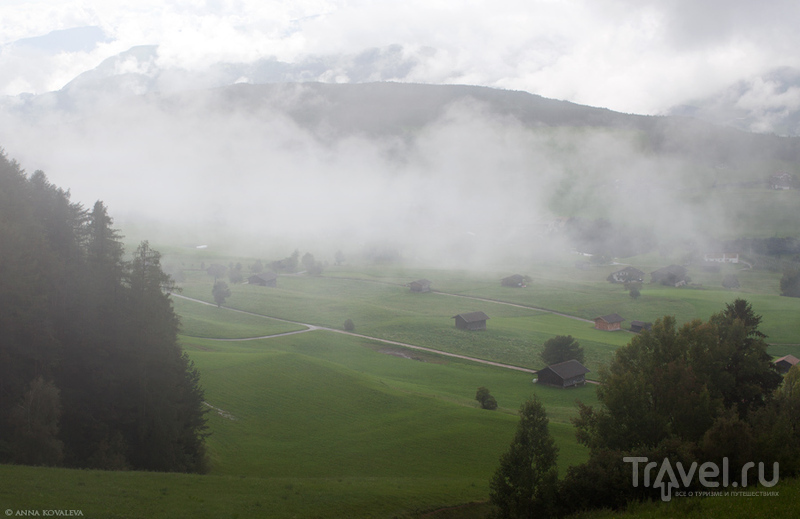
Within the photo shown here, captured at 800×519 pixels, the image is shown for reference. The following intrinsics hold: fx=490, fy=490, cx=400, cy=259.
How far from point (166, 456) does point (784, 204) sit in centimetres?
20400

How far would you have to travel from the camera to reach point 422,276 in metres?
126

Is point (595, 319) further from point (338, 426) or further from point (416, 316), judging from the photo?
point (338, 426)

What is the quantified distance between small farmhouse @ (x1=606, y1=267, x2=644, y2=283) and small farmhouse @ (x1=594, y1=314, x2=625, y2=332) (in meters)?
40.1

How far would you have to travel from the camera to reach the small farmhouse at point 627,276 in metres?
118

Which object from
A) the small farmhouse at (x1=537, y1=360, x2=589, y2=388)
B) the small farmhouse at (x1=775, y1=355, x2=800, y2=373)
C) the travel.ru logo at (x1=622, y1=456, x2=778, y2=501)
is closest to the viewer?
the travel.ru logo at (x1=622, y1=456, x2=778, y2=501)

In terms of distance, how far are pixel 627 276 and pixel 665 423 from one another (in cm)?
10432

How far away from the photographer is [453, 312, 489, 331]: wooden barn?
74875 millimetres

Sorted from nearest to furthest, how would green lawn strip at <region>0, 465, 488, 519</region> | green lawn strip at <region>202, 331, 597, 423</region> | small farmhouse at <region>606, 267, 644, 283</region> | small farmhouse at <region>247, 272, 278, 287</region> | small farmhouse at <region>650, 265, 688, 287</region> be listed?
green lawn strip at <region>0, 465, 488, 519</region> < green lawn strip at <region>202, 331, 597, 423</region> < small farmhouse at <region>247, 272, 278, 287</region> < small farmhouse at <region>650, 265, 688, 287</region> < small farmhouse at <region>606, 267, 644, 283</region>

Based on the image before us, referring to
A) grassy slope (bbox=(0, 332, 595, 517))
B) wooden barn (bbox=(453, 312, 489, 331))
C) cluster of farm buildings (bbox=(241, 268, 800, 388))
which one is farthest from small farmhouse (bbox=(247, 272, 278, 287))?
wooden barn (bbox=(453, 312, 489, 331))

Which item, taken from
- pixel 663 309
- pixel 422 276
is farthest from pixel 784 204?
pixel 422 276

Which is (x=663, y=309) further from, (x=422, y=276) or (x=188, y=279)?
(x=188, y=279)

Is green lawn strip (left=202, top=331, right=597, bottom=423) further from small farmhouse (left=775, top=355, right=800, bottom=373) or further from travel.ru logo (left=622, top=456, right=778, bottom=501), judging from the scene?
small farmhouse (left=775, top=355, right=800, bottom=373)

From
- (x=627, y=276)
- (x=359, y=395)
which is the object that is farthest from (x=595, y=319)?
(x=359, y=395)

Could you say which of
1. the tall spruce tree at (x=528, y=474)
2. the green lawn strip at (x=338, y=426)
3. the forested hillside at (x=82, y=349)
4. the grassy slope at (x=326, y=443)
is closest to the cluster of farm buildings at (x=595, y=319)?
the grassy slope at (x=326, y=443)
